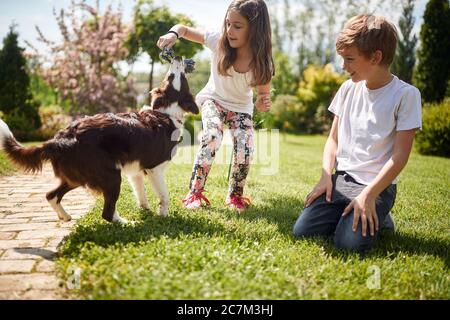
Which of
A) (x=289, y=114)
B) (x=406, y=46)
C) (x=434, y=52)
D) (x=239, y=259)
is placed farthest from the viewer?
(x=289, y=114)

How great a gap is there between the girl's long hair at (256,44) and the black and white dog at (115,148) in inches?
21.8

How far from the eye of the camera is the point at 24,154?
2918 mm

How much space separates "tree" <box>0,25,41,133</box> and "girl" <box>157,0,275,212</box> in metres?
8.87

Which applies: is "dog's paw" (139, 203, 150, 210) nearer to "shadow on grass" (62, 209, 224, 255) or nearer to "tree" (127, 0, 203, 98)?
"shadow on grass" (62, 209, 224, 255)

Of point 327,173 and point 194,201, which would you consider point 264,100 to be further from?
point 194,201

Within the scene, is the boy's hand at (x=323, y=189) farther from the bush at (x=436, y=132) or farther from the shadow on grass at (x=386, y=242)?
the bush at (x=436, y=132)

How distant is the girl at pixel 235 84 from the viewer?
12.7ft

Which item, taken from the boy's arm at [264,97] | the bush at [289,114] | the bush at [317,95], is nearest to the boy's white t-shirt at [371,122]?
the boy's arm at [264,97]

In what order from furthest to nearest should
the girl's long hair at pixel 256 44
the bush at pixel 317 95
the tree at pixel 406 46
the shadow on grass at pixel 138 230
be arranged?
the bush at pixel 317 95, the tree at pixel 406 46, the girl's long hair at pixel 256 44, the shadow on grass at pixel 138 230

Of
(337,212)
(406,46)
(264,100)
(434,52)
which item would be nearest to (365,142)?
(337,212)

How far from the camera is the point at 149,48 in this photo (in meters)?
13.3

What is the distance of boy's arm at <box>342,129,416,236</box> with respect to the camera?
2877mm

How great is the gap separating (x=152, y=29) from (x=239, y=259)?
12.1 meters
